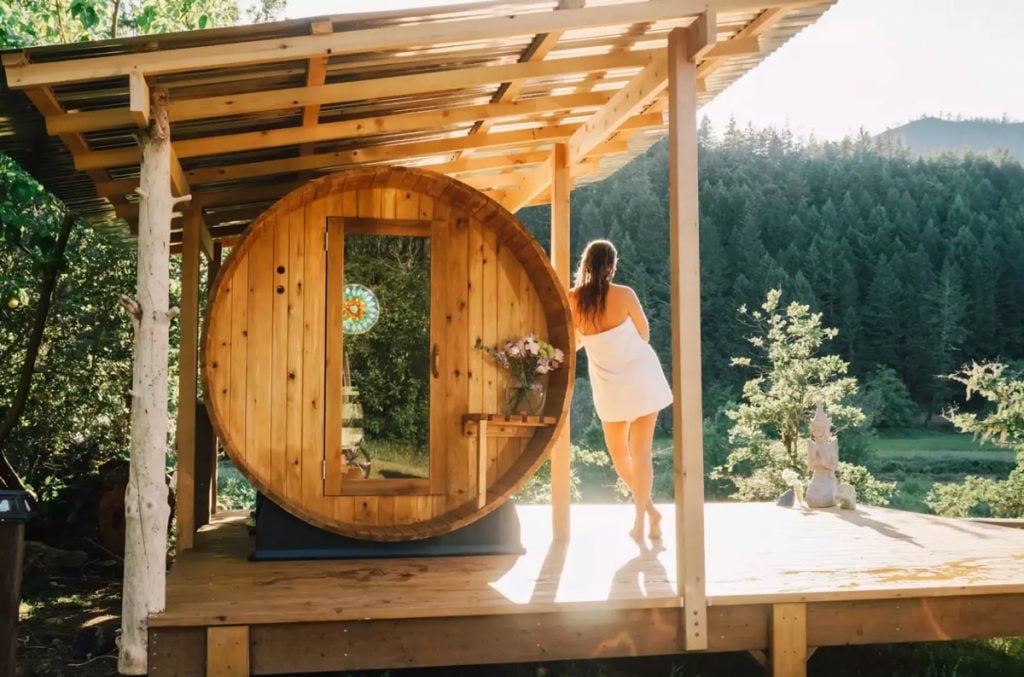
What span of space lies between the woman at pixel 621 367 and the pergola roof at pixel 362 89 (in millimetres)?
845

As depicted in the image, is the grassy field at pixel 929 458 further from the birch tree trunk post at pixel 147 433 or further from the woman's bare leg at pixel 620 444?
the birch tree trunk post at pixel 147 433

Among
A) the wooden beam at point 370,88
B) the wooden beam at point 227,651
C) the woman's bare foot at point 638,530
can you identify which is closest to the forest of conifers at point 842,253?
the woman's bare foot at point 638,530

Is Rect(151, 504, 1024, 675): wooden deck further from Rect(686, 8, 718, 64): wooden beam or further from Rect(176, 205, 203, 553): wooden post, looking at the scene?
Rect(686, 8, 718, 64): wooden beam

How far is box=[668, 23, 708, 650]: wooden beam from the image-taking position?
475cm

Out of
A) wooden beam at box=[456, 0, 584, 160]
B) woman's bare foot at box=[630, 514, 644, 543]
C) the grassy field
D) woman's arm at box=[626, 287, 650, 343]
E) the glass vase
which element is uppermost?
wooden beam at box=[456, 0, 584, 160]

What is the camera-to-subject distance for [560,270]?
682cm

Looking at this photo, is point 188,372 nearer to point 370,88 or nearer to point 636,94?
point 370,88

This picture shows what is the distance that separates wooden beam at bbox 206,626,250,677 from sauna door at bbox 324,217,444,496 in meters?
1.64

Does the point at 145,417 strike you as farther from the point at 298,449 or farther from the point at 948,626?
the point at 948,626

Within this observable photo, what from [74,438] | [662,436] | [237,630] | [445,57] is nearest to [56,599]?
[74,438]

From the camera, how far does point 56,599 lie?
311 inches

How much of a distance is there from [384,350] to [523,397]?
0.88 m

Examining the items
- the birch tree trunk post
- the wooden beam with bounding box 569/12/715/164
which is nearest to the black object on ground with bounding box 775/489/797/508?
the wooden beam with bounding box 569/12/715/164

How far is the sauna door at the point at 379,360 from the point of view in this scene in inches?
238
